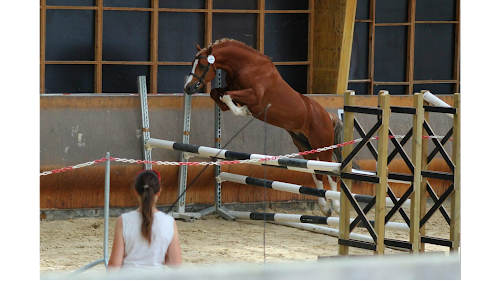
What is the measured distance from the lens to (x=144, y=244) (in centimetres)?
421

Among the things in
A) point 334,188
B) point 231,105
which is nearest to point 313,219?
point 334,188

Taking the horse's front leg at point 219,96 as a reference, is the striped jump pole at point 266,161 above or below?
below

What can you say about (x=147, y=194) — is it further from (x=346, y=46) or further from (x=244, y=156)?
(x=346, y=46)

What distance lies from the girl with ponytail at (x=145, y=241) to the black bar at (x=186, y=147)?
443 centimetres

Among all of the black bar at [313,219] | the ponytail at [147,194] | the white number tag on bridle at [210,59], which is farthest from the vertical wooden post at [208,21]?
the ponytail at [147,194]

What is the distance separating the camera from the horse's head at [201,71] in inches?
344

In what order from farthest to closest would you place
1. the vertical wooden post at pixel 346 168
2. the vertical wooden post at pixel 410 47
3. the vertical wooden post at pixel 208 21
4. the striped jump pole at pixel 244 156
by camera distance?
Answer: the vertical wooden post at pixel 410 47 < the vertical wooden post at pixel 208 21 < the striped jump pole at pixel 244 156 < the vertical wooden post at pixel 346 168

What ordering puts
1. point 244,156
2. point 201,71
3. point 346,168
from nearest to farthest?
point 346,168 < point 244,156 < point 201,71

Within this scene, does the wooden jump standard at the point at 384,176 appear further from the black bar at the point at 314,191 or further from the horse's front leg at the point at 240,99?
the horse's front leg at the point at 240,99

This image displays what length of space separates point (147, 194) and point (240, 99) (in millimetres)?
4430

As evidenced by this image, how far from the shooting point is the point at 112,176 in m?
9.44
